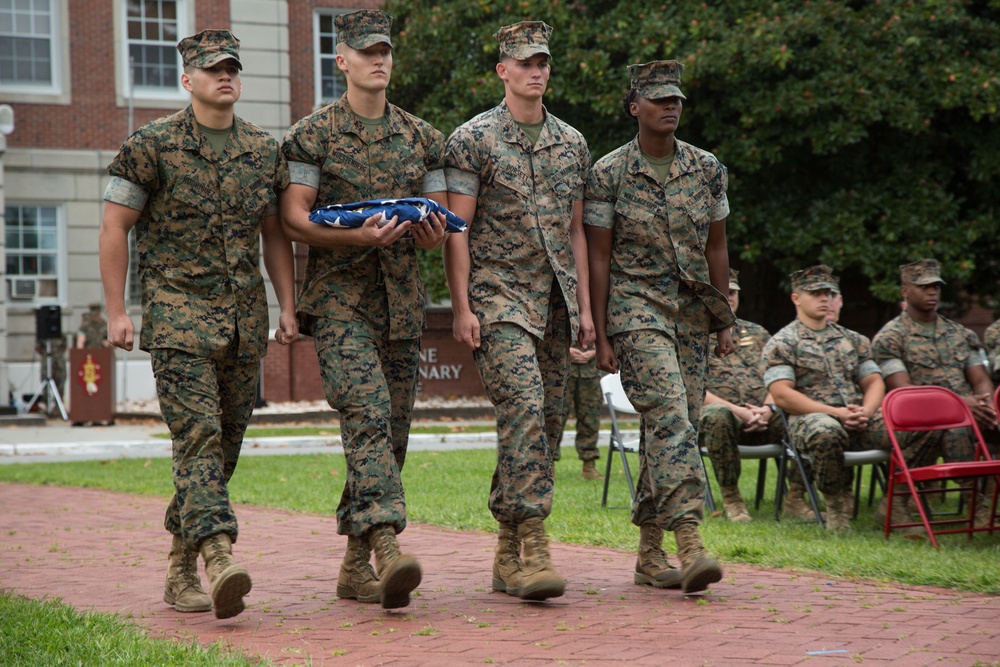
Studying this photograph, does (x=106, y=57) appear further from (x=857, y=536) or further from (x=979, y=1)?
(x=857, y=536)

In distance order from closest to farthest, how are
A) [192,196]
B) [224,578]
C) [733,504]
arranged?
1. [224,578]
2. [192,196]
3. [733,504]

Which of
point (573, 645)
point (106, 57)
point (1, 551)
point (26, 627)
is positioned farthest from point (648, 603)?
point (106, 57)

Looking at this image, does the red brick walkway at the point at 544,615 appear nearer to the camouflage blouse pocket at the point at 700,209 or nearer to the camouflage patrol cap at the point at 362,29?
the camouflage blouse pocket at the point at 700,209

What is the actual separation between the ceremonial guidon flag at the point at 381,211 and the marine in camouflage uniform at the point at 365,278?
48 mm

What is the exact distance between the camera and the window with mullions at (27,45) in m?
23.9

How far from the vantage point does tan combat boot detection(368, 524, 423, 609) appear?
5336 mm

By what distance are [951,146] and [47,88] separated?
16.3m

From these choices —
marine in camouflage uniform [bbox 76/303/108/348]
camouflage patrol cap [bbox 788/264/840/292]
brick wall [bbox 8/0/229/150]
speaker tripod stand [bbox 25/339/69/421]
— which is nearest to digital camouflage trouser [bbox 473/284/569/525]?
camouflage patrol cap [bbox 788/264/840/292]

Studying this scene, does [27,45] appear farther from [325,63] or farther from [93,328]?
[93,328]

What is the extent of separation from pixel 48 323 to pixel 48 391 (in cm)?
157

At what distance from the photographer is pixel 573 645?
490cm

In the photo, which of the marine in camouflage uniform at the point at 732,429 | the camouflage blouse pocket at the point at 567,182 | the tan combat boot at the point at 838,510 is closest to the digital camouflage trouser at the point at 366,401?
the camouflage blouse pocket at the point at 567,182

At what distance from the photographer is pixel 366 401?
556 centimetres

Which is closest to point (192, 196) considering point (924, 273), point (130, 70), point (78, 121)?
point (924, 273)
